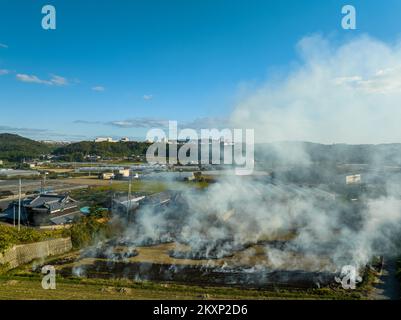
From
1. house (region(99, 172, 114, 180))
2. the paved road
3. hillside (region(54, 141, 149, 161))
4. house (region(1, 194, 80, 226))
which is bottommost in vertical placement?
the paved road

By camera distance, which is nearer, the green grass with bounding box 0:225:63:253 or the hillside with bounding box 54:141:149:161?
the green grass with bounding box 0:225:63:253

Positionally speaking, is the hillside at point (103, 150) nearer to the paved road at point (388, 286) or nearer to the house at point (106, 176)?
the house at point (106, 176)

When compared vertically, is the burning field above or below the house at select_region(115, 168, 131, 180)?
below

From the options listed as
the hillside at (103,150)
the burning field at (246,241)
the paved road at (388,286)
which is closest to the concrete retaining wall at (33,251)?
the burning field at (246,241)

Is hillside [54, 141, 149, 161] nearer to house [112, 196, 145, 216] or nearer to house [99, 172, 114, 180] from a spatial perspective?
house [99, 172, 114, 180]

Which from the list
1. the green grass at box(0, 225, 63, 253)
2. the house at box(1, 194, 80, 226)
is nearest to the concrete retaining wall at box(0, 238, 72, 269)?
the green grass at box(0, 225, 63, 253)

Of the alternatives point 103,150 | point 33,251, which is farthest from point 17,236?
point 103,150

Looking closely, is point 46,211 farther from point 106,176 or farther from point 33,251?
point 106,176
